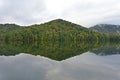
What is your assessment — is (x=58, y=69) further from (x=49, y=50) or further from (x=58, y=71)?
(x=49, y=50)

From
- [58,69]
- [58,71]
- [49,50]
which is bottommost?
[49,50]

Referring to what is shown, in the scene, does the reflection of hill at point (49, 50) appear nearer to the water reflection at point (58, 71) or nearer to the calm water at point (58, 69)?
the calm water at point (58, 69)

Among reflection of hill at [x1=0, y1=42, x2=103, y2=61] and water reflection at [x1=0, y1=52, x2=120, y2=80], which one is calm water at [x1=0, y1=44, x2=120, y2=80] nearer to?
water reflection at [x1=0, y1=52, x2=120, y2=80]

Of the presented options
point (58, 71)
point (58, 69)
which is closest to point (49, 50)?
point (58, 69)

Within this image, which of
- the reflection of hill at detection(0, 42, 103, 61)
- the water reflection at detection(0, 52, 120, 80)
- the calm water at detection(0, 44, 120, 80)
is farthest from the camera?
the reflection of hill at detection(0, 42, 103, 61)

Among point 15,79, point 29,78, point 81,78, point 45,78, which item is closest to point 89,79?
point 81,78

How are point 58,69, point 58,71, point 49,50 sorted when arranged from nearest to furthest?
point 58,71, point 58,69, point 49,50

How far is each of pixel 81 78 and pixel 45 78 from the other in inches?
212

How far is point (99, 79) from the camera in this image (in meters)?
31.9

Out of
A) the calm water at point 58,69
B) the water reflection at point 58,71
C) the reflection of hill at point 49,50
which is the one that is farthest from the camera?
the reflection of hill at point 49,50

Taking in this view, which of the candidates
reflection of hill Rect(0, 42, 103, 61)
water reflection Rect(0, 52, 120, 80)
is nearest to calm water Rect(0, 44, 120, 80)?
water reflection Rect(0, 52, 120, 80)

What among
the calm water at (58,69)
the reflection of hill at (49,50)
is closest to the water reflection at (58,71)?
the calm water at (58,69)

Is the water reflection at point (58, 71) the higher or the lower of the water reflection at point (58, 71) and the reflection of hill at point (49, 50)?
the higher

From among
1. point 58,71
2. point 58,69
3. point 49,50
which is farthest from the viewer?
point 49,50
